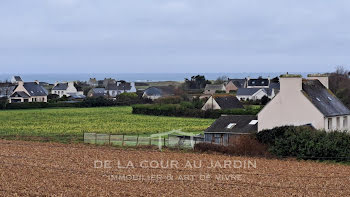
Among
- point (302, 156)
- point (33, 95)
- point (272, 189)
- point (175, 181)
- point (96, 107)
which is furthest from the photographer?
point (33, 95)

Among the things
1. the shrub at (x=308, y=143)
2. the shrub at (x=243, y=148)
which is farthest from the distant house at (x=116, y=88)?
the shrub at (x=308, y=143)

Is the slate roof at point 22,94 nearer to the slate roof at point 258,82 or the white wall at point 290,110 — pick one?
the slate roof at point 258,82

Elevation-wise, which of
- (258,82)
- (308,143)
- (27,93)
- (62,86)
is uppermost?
(258,82)

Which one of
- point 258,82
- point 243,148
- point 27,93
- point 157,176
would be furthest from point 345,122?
point 258,82

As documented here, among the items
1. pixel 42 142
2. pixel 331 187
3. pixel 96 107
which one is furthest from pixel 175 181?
pixel 96 107

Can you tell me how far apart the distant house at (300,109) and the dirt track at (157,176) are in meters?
5.42

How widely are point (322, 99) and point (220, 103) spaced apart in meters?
36.7

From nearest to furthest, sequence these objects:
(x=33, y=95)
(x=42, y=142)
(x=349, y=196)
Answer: (x=349, y=196) → (x=42, y=142) → (x=33, y=95)

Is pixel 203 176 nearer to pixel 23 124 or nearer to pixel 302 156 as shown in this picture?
pixel 302 156

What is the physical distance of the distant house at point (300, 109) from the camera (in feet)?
117

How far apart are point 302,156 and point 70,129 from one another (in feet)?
92.3

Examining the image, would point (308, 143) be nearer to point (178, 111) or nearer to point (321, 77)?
point (321, 77)

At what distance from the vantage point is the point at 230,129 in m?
38.8

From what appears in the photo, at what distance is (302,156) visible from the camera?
3228 cm
